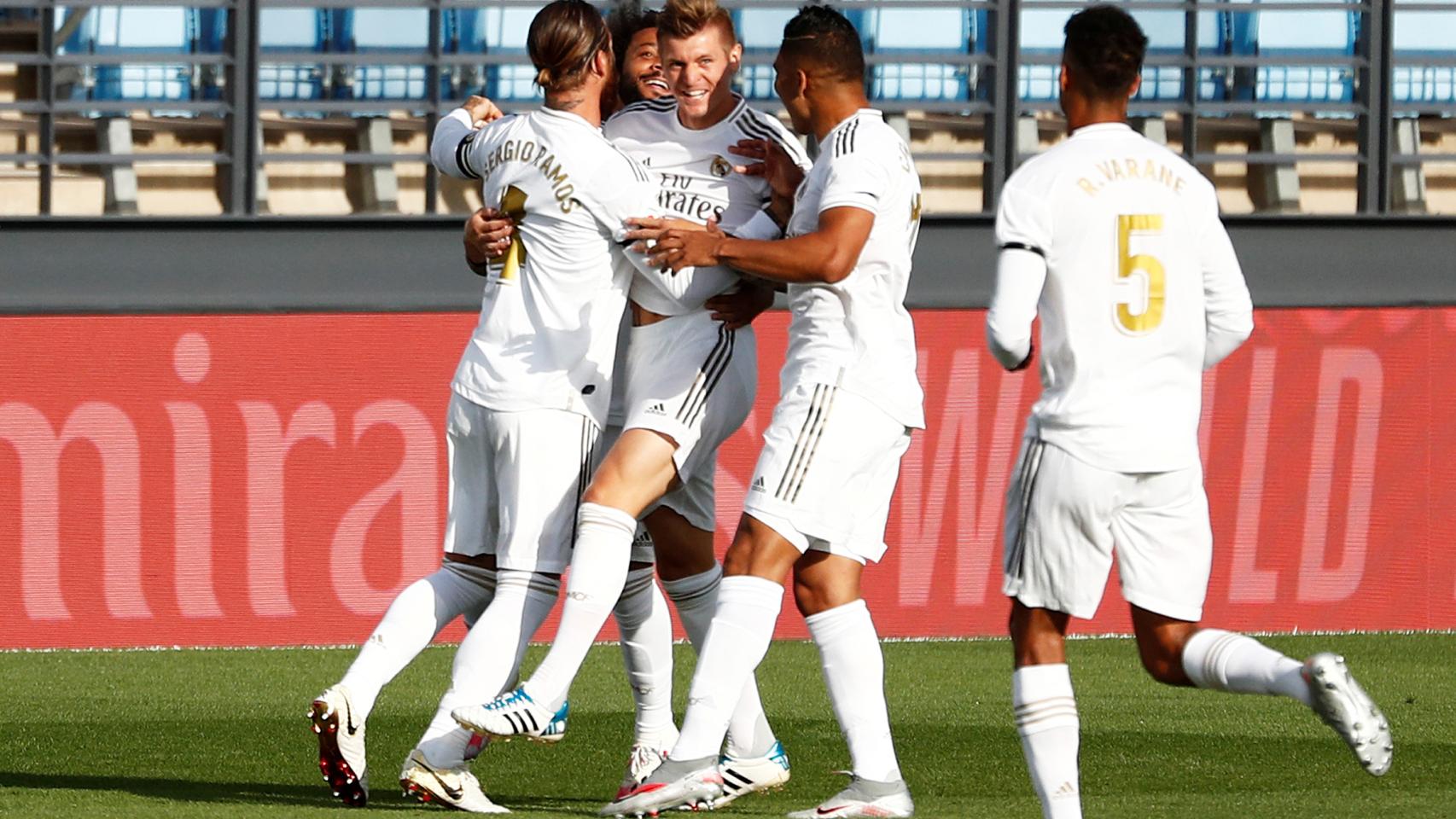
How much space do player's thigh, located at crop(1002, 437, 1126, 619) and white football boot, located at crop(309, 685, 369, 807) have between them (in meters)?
1.65

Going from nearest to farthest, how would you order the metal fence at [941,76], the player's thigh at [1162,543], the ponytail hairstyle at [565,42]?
1. the player's thigh at [1162,543]
2. the ponytail hairstyle at [565,42]
3. the metal fence at [941,76]

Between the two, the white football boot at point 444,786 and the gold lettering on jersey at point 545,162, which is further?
the gold lettering on jersey at point 545,162

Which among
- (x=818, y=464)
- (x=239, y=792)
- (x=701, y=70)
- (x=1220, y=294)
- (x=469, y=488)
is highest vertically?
(x=701, y=70)

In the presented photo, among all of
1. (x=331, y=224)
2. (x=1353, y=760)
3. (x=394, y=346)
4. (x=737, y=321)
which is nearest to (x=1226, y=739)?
(x=1353, y=760)

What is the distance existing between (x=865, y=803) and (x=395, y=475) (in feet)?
15.9

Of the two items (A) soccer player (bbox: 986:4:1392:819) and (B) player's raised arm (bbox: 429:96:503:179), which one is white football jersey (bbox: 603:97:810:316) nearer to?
(B) player's raised arm (bbox: 429:96:503:179)

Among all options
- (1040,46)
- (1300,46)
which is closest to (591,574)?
(1040,46)

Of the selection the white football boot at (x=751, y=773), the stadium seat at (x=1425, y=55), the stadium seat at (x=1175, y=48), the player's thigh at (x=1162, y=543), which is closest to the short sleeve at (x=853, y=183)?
the player's thigh at (x=1162, y=543)

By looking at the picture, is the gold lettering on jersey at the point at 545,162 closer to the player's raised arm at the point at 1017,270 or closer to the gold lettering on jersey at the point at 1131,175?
the player's raised arm at the point at 1017,270

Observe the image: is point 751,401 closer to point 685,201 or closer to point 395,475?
point 685,201

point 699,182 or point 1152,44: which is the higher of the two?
point 1152,44

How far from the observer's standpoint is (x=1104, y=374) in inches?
173

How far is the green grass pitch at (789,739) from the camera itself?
5.53 metres

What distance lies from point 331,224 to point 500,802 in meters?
4.96
